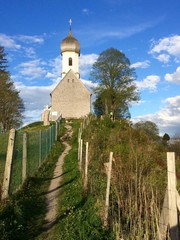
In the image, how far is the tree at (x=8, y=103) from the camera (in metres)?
40.4

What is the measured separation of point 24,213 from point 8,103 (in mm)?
38192

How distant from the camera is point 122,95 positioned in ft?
168

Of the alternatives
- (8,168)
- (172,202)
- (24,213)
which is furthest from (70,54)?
(172,202)

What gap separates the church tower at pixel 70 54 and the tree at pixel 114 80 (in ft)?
33.5

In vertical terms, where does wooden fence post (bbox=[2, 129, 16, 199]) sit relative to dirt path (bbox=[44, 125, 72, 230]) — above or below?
above

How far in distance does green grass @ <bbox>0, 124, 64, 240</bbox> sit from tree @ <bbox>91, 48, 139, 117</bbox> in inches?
1587

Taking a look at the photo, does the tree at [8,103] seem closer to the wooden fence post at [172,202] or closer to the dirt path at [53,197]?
the dirt path at [53,197]

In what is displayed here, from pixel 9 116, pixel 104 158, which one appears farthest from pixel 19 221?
pixel 9 116

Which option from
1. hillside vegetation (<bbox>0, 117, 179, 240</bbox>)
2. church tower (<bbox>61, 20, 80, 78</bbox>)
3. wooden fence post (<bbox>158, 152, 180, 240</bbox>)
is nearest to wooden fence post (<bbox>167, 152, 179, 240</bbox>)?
wooden fence post (<bbox>158, 152, 180, 240</bbox>)

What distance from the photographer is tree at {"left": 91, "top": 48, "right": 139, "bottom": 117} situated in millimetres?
51281

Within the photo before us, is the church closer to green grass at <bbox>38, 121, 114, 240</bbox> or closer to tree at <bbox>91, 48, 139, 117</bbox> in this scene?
tree at <bbox>91, 48, 139, 117</bbox>

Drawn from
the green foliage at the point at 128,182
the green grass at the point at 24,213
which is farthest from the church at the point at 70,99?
the green grass at the point at 24,213

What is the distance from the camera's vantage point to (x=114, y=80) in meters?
51.8

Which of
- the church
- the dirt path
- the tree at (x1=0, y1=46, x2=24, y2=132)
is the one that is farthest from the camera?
the church
